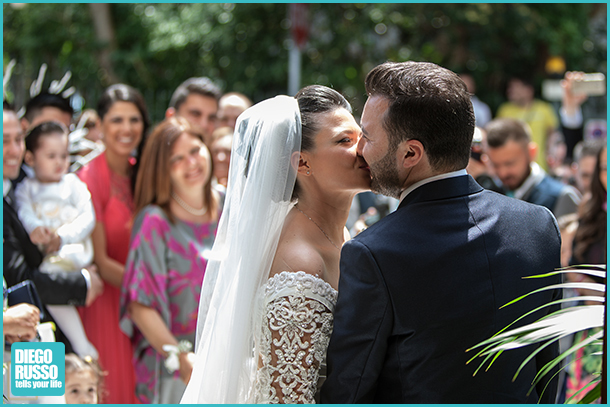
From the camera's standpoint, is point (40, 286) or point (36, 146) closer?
point (40, 286)

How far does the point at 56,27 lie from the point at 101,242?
912cm

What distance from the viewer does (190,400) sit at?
2.36m

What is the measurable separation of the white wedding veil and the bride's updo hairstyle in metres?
0.04

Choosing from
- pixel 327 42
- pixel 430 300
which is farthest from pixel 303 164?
pixel 327 42

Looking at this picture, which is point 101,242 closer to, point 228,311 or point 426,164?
point 228,311

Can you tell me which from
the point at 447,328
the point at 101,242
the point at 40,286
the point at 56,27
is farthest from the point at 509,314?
the point at 56,27

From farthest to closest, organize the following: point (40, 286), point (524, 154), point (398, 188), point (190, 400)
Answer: point (524, 154), point (40, 286), point (190, 400), point (398, 188)

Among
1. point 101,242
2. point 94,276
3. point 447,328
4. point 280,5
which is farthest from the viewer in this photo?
point 280,5

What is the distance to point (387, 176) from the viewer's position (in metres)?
1.90

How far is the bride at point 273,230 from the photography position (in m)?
2.04

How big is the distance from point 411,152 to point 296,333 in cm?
71

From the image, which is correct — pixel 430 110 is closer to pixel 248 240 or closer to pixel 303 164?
pixel 303 164

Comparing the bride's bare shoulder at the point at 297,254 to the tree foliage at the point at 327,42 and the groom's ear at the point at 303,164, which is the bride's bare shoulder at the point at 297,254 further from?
the tree foliage at the point at 327,42

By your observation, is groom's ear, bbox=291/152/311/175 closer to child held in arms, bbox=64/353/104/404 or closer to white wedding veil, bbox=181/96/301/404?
white wedding veil, bbox=181/96/301/404
